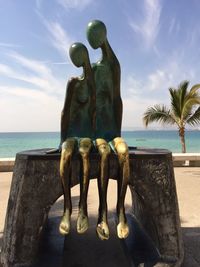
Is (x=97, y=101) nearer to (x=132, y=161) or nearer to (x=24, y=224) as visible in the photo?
(x=132, y=161)

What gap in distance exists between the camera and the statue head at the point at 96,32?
3830 mm

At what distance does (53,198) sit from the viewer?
3.57m

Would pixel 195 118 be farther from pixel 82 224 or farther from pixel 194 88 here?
pixel 82 224

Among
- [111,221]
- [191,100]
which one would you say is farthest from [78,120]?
[191,100]

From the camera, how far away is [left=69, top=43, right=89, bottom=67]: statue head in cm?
376

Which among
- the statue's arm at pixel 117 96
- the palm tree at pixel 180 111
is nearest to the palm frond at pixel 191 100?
the palm tree at pixel 180 111

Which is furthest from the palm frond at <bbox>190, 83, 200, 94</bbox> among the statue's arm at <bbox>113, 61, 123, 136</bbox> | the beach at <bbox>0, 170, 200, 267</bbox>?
the statue's arm at <bbox>113, 61, 123, 136</bbox>

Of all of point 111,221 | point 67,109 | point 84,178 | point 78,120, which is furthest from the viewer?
point 111,221

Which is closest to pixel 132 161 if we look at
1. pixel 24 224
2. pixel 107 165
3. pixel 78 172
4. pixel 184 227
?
pixel 107 165

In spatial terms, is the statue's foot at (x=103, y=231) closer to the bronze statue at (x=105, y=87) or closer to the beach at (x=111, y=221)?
the beach at (x=111, y=221)

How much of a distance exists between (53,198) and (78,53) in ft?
5.83

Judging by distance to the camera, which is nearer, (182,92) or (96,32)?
(96,32)

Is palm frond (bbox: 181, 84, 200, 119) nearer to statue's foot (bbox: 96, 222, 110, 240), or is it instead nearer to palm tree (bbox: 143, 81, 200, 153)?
palm tree (bbox: 143, 81, 200, 153)

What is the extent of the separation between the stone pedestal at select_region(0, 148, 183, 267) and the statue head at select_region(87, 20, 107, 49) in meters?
1.47
